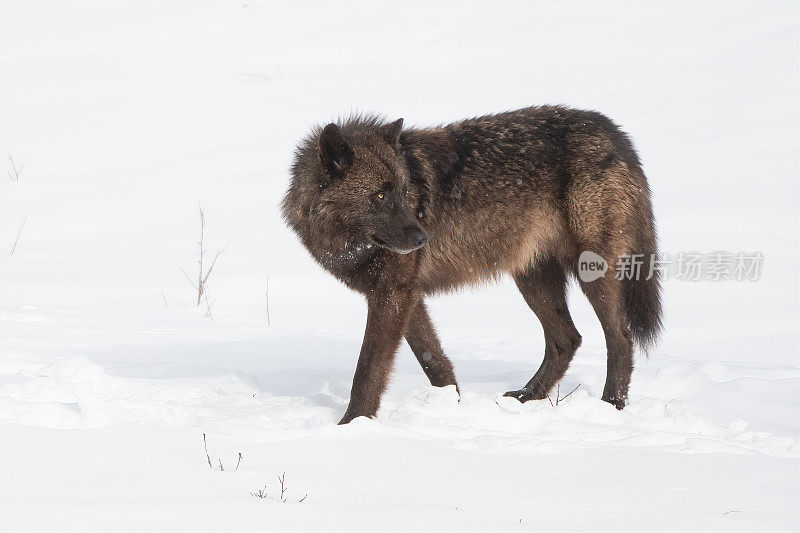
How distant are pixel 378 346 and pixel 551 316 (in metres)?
1.61

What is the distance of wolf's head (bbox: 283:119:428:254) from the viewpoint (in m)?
4.50

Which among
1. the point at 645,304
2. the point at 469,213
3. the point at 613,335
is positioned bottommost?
the point at 613,335

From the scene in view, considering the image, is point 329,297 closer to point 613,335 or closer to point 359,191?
point 613,335

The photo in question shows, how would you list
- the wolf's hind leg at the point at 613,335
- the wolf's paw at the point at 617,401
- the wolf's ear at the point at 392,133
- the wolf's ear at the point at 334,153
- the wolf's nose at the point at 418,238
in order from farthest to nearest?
the wolf's hind leg at the point at 613,335
the wolf's paw at the point at 617,401
the wolf's ear at the point at 392,133
the wolf's ear at the point at 334,153
the wolf's nose at the point at 418,238

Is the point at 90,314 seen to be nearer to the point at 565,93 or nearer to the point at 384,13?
the point at 565,93

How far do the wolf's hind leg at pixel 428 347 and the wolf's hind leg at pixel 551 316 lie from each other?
2.13 ft

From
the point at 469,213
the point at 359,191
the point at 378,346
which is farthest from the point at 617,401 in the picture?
the point at 359,191

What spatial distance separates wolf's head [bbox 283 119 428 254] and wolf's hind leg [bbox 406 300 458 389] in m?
0.68

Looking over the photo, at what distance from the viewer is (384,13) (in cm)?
2025

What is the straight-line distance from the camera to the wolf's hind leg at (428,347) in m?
5.13

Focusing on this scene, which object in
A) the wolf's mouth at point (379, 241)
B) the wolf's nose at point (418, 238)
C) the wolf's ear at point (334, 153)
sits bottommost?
the wolf's mouth at point (379, 241)

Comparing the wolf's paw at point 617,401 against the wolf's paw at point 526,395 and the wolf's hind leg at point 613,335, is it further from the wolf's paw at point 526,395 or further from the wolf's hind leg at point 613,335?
the wolf's paw at point 526,395

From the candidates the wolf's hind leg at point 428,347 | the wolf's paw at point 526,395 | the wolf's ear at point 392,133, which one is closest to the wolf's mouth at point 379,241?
the wolf's ear at point 392,133

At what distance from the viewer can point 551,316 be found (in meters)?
5.70
